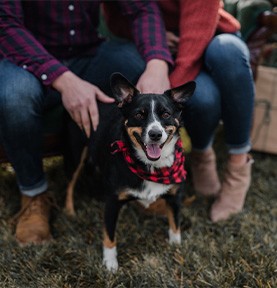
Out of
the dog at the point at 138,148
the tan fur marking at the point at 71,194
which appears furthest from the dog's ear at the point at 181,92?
the tan fur marking at the point at 71,194

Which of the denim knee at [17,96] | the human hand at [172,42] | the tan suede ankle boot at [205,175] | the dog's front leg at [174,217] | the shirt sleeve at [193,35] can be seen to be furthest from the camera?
the tan suede ankle boot at [205,175]

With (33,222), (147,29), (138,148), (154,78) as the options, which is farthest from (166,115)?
(33,222)

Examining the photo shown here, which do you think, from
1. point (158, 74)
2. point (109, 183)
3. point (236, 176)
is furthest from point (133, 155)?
point (236, 176)

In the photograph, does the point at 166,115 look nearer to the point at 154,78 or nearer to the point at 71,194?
the point at 154,78

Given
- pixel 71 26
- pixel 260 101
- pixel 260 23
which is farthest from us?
pixel 260 101

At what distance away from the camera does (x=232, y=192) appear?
82.3 inches

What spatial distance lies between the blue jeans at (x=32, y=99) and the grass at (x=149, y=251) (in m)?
0.28

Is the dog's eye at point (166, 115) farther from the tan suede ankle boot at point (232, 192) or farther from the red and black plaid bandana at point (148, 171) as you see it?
the tan suede ankle boot at point (232, 192)

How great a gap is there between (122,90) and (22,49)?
468mm

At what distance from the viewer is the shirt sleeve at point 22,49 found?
1688 millimetres

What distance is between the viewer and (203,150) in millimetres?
2135

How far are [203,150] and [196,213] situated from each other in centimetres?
32

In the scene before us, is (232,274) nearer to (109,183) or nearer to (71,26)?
(109,183)

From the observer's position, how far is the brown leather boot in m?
1.88
